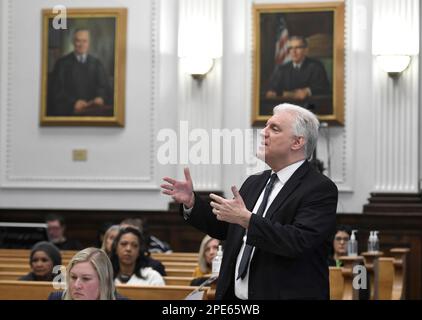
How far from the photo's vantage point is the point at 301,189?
393 cm

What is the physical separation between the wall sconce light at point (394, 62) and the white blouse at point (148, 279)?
5.84 metres

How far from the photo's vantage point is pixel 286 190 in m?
3.95

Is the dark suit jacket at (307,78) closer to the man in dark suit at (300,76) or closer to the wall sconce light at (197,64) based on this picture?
the man in dark suit at (300,76)

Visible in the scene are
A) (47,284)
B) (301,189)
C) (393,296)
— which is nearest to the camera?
(301,189)

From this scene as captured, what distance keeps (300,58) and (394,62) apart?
1332 mm

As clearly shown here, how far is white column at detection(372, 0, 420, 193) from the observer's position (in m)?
12.1

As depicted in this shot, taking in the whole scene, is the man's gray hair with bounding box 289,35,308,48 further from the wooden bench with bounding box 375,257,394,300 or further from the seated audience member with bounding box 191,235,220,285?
the seated audience member with bounding box 191,235,220,285
